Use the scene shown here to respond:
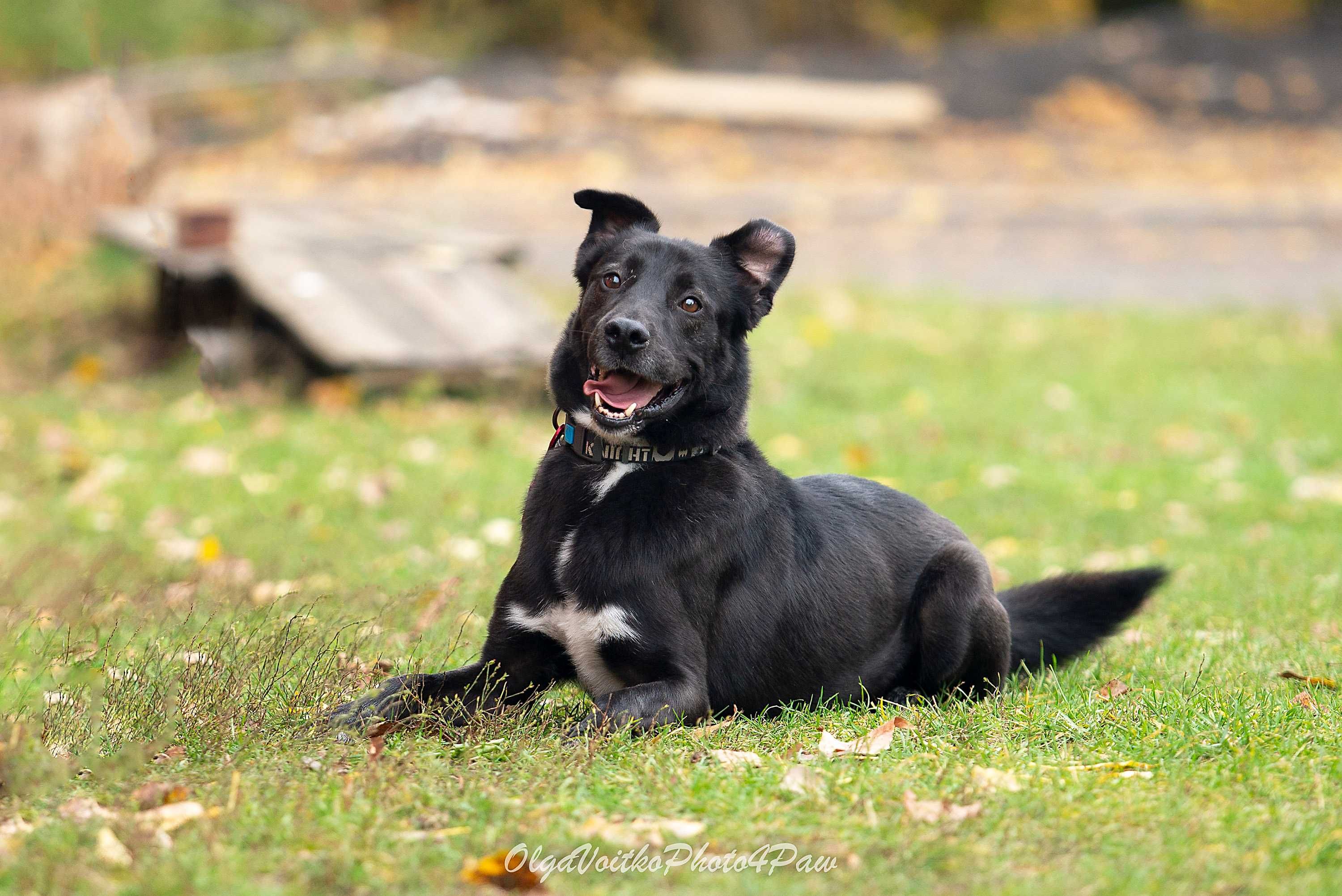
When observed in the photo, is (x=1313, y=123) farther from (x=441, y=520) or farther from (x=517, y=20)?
(x=441, y=520)

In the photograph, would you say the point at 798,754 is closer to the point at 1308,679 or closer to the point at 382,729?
the point at 382,729

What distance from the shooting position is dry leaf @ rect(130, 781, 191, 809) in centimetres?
311

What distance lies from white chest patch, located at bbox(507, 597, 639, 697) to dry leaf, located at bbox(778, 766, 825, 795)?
58 centimetres

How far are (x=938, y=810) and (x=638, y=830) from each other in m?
0.64

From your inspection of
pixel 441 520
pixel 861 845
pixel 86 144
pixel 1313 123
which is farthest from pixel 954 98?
pixel 861 845

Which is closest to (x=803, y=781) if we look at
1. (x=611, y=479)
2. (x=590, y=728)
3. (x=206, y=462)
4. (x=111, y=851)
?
(x=590, y=728)

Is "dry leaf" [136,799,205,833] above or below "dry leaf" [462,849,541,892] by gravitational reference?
below

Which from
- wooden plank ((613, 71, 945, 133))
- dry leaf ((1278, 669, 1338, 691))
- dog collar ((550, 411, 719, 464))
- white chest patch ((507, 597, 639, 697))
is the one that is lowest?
dry leaf ((1278, 669, 1338, 691))

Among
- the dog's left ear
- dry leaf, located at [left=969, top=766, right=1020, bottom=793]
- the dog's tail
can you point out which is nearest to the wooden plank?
the dog's tail

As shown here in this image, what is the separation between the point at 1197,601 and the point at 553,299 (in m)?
6.91

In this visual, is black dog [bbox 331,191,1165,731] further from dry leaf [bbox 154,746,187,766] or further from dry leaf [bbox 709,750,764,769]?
dry leaf [bbox 154,746,187,766]

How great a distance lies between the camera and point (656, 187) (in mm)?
16438

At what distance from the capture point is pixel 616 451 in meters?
3.88

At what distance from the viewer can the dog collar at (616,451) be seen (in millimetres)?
3875
